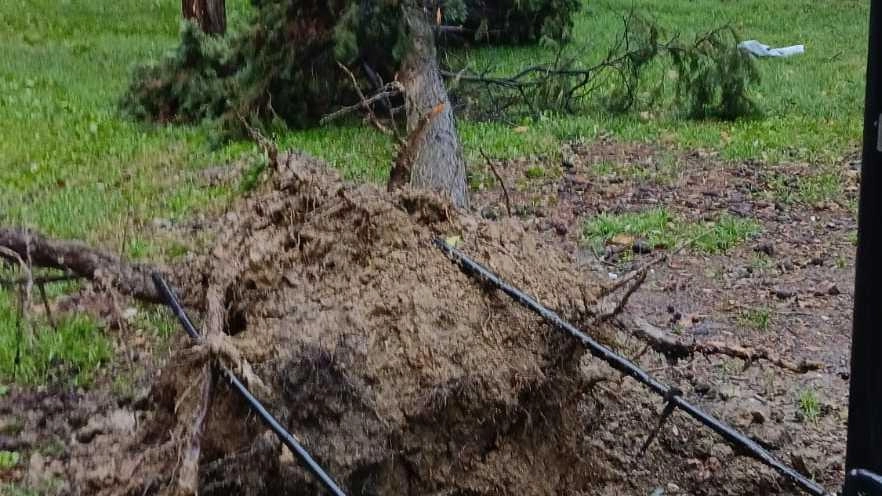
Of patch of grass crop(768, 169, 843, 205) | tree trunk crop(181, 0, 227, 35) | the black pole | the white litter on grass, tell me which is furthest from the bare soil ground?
the white litter on grass

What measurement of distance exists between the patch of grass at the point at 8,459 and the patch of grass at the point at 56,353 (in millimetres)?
493

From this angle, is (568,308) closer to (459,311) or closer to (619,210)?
(459,311)

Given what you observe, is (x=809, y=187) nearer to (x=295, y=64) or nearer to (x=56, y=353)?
(x=295, y=64)

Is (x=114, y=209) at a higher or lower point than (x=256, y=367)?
lower

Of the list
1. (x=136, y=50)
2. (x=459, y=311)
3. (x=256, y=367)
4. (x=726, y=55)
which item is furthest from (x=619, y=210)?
(x=136, y=50)

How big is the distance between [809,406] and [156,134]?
5.66 m

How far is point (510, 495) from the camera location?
3.10m

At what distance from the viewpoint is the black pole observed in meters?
1.73

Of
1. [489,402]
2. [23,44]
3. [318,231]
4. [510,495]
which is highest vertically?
[318,231]

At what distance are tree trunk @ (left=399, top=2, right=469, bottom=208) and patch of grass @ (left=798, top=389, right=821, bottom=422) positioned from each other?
1519mm

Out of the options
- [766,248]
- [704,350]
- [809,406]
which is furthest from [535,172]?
[704,350]

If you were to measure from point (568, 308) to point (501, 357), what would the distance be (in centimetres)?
30

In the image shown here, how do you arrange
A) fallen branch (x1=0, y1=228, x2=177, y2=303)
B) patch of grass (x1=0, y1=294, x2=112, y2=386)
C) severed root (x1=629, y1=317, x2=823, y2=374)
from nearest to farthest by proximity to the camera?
severed root (x1=629, y1=317, x2=823, y2=374)
fallen branch (x1=0, y1=228, x2=177, y2=303)
patch of grass (x1=0, y1=294, x2=112, y2=386)

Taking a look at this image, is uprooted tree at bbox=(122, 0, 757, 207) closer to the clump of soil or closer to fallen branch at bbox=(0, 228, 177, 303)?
the clump of soil
